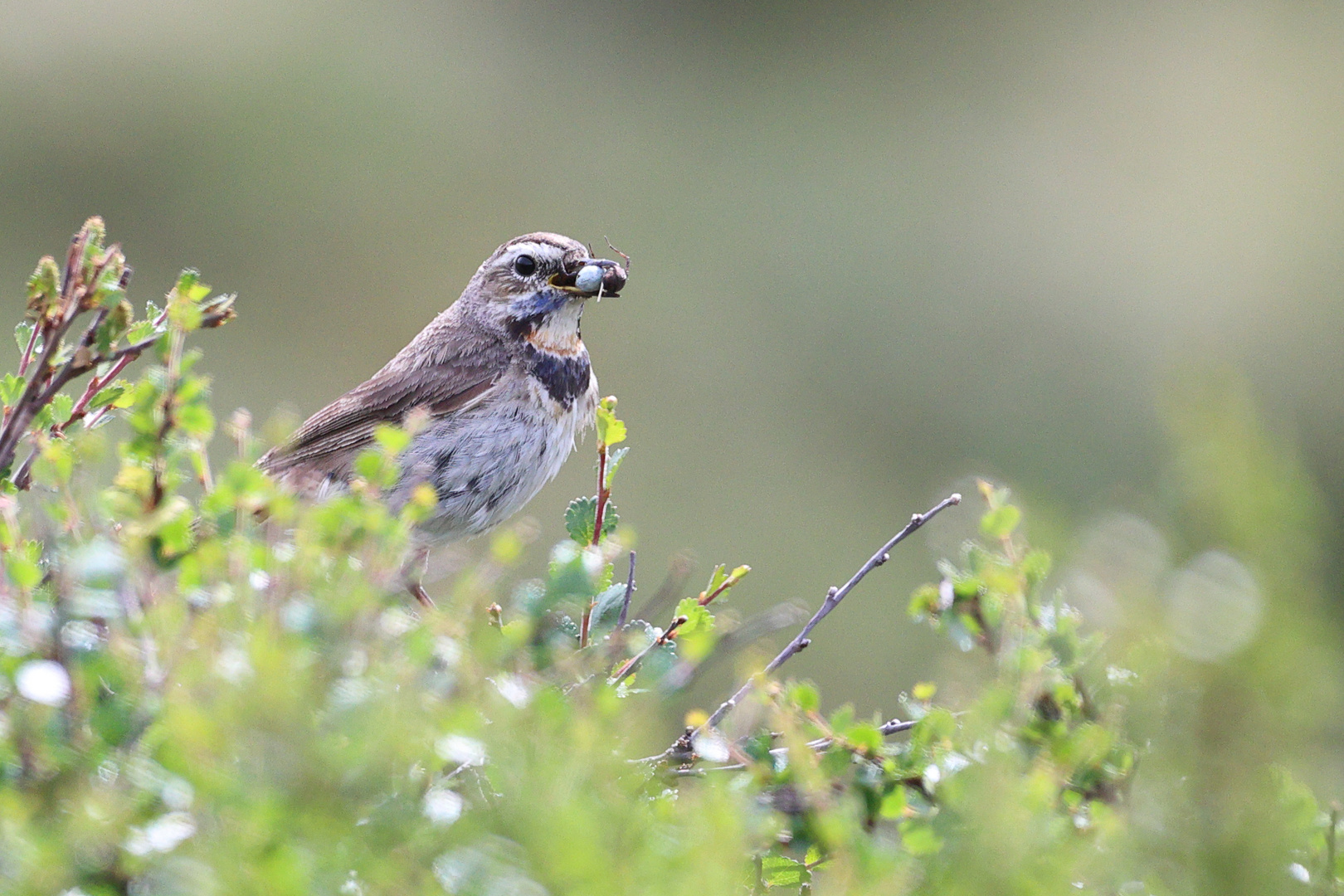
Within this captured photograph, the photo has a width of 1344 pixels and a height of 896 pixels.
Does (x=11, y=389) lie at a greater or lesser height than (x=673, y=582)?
greater

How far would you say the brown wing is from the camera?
187 inches

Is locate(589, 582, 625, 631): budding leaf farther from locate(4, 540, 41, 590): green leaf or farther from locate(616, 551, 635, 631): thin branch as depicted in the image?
locate(4, 540, 41, 590): green leaf

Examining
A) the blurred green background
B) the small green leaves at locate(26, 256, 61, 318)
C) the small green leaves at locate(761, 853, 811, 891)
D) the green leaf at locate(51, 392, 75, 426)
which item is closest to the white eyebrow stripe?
the green leaf at locate(51, 392, 75, 426)

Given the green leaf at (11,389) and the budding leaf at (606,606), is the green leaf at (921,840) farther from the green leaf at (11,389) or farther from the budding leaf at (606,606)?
the green leaf at (11,389)

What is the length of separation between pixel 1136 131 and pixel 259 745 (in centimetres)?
1499

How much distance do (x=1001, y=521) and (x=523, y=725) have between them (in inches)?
34.3

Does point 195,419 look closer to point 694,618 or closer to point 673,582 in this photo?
point 673,582

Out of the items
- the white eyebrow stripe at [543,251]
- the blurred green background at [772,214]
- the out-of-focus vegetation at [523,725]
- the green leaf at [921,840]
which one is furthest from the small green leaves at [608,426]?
the blurred green background at [772,214]

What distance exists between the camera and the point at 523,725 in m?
1.41

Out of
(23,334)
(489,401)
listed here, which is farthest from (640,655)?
(489,401)

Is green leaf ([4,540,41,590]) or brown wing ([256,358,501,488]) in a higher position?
green leaf ([4,540,41,590])

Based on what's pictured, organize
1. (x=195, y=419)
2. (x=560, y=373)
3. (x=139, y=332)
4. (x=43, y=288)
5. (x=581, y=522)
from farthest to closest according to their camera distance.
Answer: (x=560, y=373) < (x=581, y=522) < (x=139, y=332) < (x=43, y=288) < (x=195, y=419)

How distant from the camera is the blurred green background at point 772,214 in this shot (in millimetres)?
11414

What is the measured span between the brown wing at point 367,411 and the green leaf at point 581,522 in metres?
2.30
